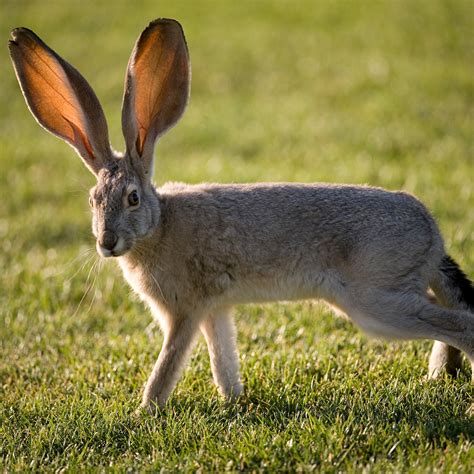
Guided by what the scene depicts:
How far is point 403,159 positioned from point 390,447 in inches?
262

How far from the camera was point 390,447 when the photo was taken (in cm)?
425

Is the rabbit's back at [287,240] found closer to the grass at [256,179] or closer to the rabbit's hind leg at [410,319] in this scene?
the rabbit's hind leg at [410,319]

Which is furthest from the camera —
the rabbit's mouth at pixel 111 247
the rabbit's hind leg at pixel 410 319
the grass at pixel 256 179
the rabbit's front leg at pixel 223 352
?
the rabbit's front leg at pixel 223 352

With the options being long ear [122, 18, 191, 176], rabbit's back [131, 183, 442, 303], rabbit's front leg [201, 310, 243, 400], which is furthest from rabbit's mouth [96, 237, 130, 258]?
rabbit's front leg [201, 310, 243, 400]

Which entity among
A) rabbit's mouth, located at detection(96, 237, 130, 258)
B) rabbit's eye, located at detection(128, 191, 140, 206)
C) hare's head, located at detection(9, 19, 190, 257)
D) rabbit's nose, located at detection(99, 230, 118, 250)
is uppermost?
hare's head, located at detection(9, 19, 190, 257)

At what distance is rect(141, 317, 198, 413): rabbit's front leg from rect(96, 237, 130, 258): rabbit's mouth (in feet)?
2.13

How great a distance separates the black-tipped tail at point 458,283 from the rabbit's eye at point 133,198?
194 centimetres

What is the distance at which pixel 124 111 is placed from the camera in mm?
5105

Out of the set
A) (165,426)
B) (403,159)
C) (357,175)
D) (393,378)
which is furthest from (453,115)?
(165,426)

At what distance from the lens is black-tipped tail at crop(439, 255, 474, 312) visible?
513 cm

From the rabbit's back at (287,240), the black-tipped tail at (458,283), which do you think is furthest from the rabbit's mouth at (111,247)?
the black-tipped tail at (458,283)

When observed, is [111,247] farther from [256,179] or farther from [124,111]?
[256,179]

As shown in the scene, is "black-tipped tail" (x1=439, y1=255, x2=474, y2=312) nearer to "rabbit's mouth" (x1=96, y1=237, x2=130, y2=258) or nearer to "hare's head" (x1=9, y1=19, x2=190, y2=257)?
"hare's head" (x1=9, y1=19, x2=190, y2=257)

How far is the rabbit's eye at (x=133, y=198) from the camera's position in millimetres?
5031
